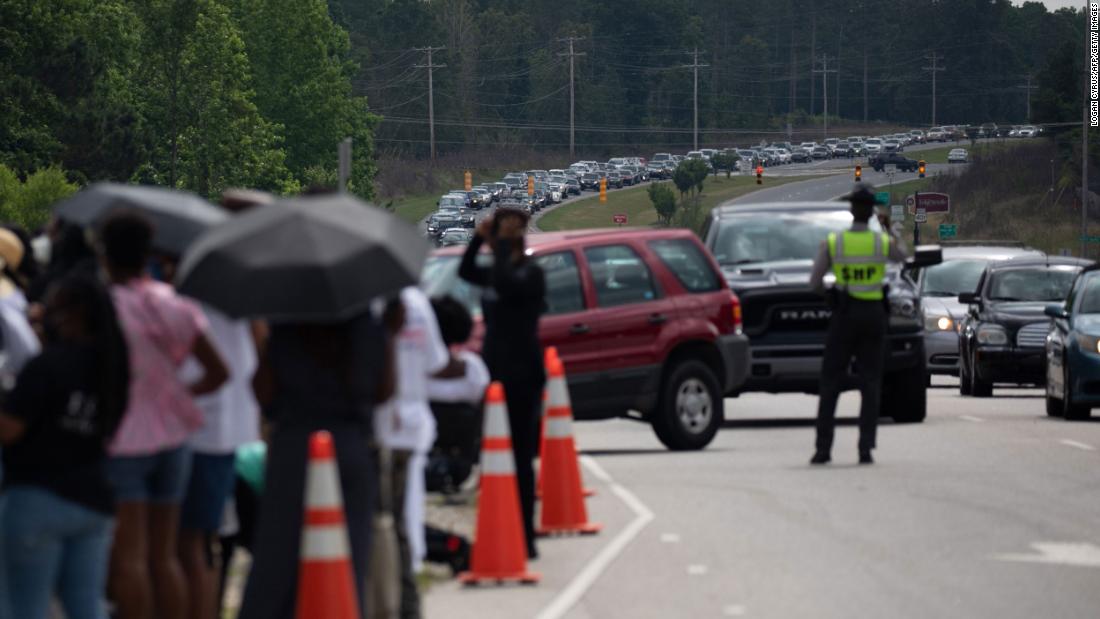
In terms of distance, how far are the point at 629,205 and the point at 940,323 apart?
108 metres

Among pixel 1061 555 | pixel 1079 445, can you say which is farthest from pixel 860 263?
pixel 1061 555

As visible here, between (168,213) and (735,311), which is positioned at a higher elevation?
(168,213)

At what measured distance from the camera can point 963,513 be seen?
1416 centimetres

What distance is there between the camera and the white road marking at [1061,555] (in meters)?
12.1

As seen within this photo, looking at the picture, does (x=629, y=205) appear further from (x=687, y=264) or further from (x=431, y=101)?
(x=687, y=264)

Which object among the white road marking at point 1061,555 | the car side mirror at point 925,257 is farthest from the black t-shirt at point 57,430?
the car side mirror at point 925,257

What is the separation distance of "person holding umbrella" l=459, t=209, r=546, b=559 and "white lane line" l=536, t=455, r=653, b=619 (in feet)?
1.39

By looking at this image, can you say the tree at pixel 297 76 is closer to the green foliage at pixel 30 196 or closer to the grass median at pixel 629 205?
the grass median at pixel 629 205

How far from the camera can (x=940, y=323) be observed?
32562 millimetres

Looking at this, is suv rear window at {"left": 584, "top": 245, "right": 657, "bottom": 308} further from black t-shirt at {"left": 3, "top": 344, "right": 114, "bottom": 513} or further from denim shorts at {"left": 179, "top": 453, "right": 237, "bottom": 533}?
black t-shirt at {"left": 3, "top": 344, "right": 114, "bottom": 513}

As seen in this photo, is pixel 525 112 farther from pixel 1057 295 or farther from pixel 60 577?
pixel 60 577

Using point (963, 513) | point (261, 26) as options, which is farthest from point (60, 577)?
point (261, 26)

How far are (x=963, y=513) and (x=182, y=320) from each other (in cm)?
720

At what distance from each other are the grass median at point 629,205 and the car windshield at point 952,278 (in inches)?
3266
